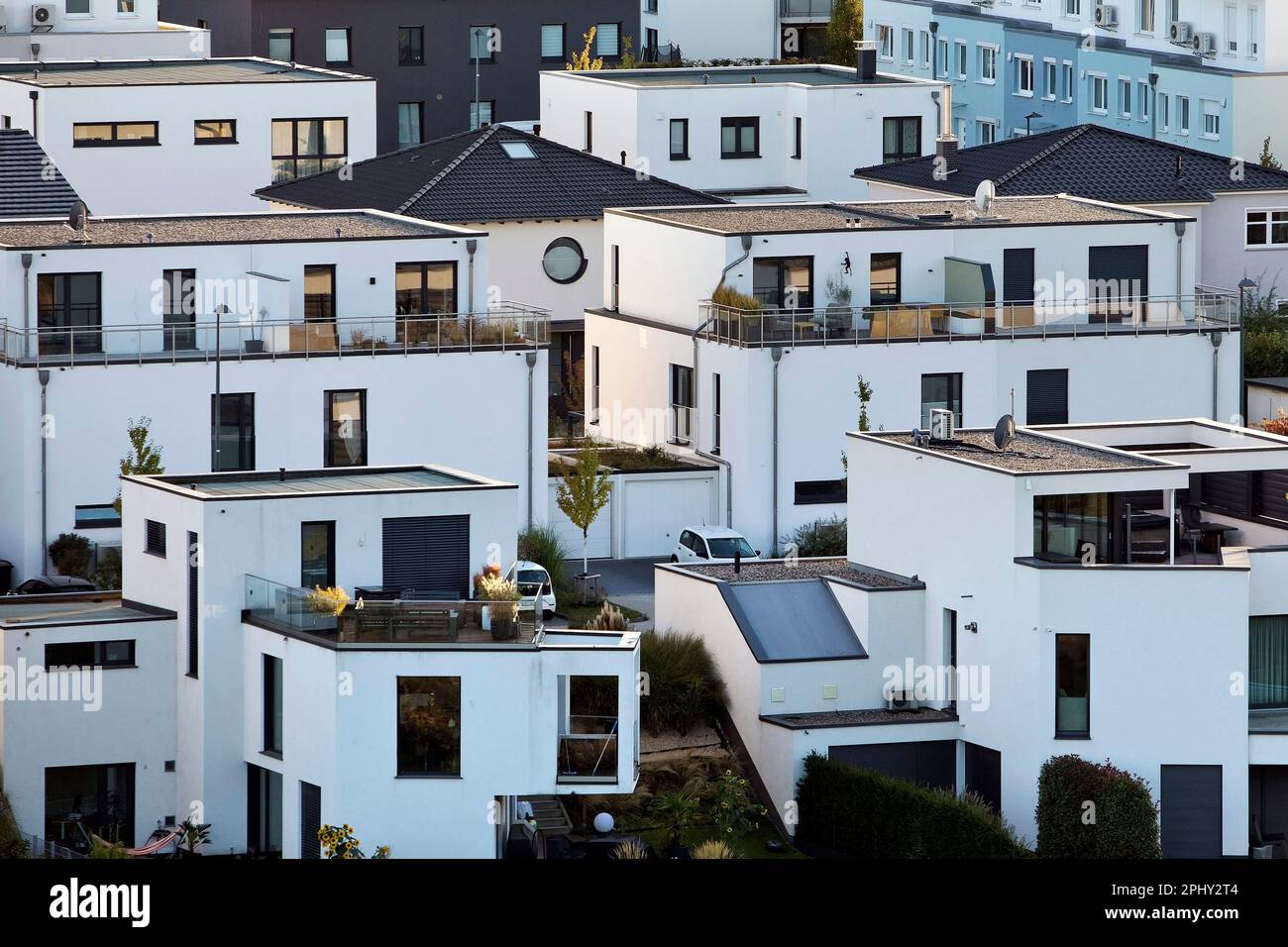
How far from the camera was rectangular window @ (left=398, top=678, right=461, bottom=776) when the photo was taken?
30.4 m

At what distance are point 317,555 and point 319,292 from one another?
1454 cm

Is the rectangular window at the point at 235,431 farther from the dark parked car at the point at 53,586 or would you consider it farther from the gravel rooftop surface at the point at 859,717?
the gravel rooftop surface at the point at 859,717

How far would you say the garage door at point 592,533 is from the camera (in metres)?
47.1

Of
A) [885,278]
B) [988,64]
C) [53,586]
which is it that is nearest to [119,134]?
[885,278]

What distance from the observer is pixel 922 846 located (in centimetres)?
3256

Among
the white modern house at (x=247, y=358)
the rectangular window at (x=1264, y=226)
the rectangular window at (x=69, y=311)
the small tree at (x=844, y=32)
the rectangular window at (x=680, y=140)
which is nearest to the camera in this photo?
the white modern house at (x=247, y=358)

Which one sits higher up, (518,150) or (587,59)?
(587,59)

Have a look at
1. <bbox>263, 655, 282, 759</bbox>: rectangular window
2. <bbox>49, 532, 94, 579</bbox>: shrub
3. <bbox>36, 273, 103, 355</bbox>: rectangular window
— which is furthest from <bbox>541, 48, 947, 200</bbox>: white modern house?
<bbox>263, 655, 282, 759</bbox>: rectangular window

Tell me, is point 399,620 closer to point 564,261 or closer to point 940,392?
point 940,392

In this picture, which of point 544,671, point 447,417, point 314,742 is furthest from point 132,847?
point 447,417

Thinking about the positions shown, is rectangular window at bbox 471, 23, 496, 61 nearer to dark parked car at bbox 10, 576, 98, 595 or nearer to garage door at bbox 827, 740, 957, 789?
dark parked car at bbox 10, 576, 98, 595

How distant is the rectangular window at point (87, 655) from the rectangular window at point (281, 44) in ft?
195

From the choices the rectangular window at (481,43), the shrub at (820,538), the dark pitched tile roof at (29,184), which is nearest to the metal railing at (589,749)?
the shrub at (820,538)

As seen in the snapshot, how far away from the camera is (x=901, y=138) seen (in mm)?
71688
